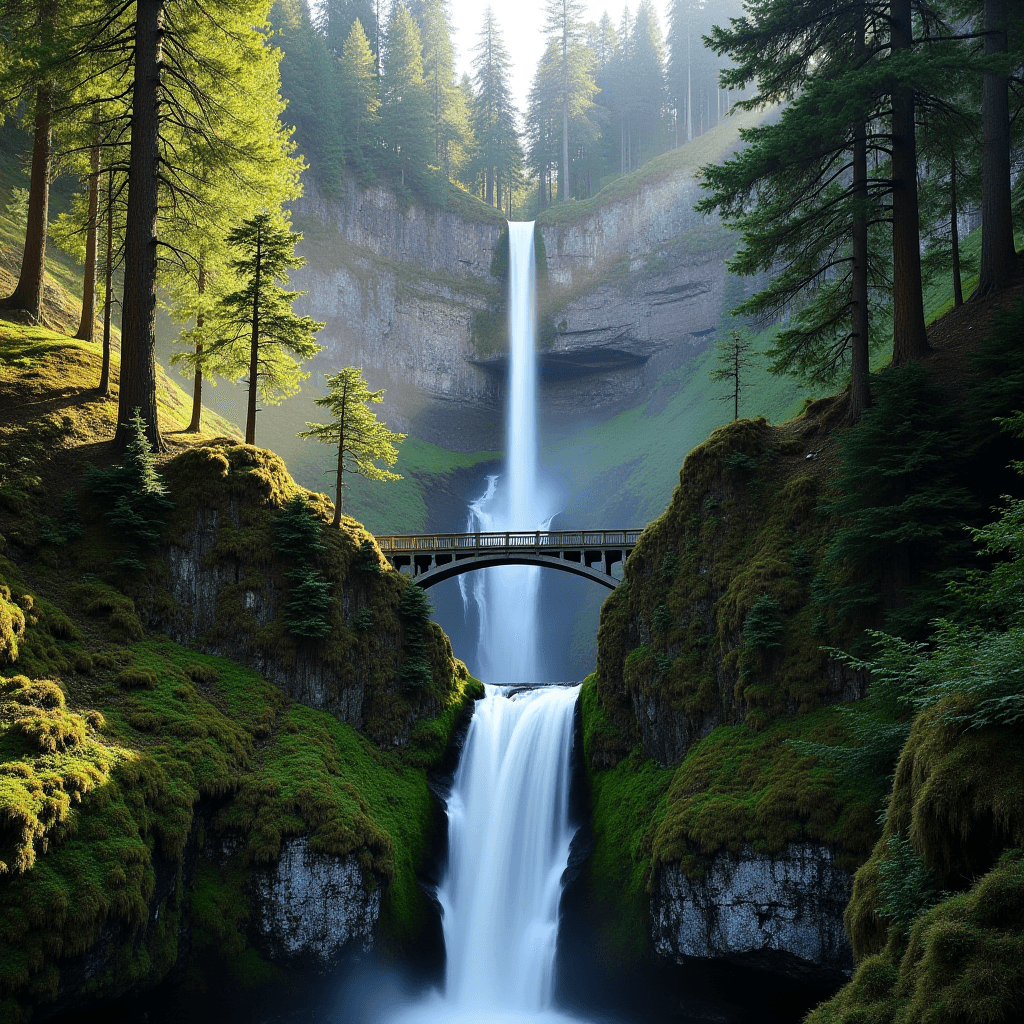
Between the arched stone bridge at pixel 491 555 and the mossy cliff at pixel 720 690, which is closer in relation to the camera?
the mossy cliff at pixel 720 690

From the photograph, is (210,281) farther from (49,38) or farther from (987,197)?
(987,197)

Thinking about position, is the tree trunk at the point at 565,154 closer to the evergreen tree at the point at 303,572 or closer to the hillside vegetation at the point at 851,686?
the hillside vegetation at the point at 851,686

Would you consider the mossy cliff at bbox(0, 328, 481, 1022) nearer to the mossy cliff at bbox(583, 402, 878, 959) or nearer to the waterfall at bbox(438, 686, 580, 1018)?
the waterfall at bbox(438, 686, 580, 1018)

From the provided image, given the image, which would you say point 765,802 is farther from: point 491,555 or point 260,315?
point 260,315

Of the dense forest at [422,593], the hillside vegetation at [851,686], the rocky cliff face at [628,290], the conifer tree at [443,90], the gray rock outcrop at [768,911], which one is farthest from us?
the conifer tree at [443,90]

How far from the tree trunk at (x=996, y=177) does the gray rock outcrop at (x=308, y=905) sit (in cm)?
2107

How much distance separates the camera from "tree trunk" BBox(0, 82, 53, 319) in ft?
79.4

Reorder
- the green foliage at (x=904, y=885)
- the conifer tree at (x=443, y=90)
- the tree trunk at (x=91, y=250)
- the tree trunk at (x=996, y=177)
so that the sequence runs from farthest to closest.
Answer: the conifer tree at (x=443, y=90) → the tree trunk at (x=91, y=250) → the tree trunk at (x=996, y=177) → the green foliage at (x=904, y=885)

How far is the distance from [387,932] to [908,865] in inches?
531

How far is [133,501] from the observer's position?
18703 millimetres

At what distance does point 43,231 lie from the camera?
2497 cm

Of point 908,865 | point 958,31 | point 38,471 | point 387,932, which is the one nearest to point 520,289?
point 958,31

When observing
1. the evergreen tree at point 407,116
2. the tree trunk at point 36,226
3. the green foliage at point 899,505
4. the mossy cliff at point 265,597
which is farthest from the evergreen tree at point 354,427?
the evergreen tree at point 407,116

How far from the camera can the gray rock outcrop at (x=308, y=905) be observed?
51.0ft
